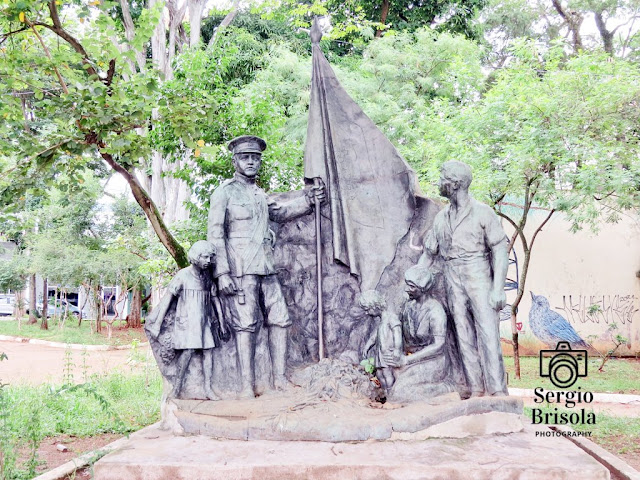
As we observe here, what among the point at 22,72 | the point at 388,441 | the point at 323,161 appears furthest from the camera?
the point at 22,72

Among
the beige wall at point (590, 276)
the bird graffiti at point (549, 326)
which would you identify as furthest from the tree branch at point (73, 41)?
the bird graffiti at point (549, 326)

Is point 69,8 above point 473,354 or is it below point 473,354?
above

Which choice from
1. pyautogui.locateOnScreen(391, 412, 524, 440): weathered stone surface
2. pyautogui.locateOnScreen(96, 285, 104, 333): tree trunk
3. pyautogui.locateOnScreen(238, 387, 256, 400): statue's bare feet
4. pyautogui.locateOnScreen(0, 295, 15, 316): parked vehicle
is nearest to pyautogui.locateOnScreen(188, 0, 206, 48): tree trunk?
pyautogui.locateOnScreen(238, 387, 256, 400): statue's bare feet

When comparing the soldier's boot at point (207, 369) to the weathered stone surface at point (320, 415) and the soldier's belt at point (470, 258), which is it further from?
the soldier's belt at point (470, 258)

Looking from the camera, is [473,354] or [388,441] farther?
[473,354]

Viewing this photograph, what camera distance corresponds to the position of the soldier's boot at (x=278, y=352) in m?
4.92

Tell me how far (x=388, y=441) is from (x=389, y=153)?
8.59 feet

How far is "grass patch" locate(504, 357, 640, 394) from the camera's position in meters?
10.0

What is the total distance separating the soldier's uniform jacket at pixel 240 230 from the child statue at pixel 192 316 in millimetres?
167

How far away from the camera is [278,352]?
16.3 ft

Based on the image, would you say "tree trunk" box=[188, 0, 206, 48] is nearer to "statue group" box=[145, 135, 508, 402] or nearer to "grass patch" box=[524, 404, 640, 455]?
"statue group" box=[145, 135, 508, 402]

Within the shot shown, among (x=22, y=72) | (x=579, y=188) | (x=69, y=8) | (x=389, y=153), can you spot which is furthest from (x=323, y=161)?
(x=69, y=8)

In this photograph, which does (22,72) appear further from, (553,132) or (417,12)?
(417,12)

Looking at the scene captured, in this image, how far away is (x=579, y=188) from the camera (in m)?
8.62
